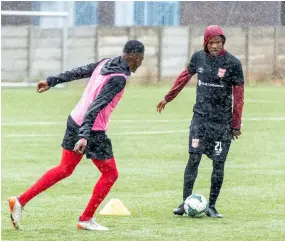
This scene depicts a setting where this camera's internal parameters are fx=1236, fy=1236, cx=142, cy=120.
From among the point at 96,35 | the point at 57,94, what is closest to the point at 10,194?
the point at 57,94

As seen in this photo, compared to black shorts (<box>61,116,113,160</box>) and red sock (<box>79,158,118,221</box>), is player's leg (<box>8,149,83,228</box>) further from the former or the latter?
red sock (<box>79,158,118,221</box>)

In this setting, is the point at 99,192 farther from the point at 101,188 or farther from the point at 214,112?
the point at 214,112

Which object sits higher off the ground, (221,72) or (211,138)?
(221,72)

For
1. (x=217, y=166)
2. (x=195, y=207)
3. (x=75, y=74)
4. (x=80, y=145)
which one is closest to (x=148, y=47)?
(x=217, y=166)

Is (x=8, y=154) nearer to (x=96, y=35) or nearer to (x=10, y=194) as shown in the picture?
(x=10, y=194)

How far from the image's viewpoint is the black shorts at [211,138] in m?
12.1

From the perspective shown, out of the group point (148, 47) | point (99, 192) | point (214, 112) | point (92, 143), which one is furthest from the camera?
point (148, 47)

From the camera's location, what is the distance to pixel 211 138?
39.9ft

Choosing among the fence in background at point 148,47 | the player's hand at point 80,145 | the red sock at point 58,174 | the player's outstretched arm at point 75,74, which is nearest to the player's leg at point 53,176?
the red sock at point 58,174

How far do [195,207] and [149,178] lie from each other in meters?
3.60

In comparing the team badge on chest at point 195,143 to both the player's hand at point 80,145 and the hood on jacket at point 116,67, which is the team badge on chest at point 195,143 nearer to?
the hood on jacket at point 116,67

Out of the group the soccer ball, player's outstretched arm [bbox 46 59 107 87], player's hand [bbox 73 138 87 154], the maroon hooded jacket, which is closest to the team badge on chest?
the maroon hooded jacket

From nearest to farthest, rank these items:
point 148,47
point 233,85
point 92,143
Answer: point 92,143 → point 233,85 → point 148,47

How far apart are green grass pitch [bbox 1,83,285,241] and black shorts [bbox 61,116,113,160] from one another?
68cm
